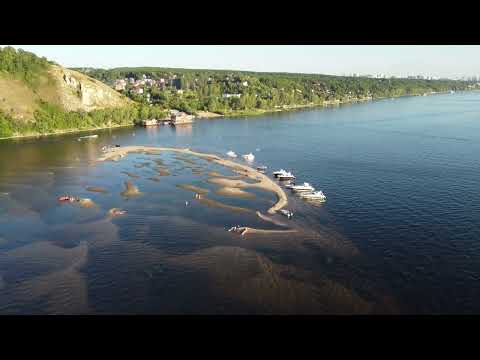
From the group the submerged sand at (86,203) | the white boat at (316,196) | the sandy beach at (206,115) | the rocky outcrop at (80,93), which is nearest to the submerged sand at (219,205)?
the white boat at (316,196)

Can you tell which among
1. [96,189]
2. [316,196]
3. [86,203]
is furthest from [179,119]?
[316,196]

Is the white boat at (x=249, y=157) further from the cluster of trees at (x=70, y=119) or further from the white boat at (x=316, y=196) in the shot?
the cluster of trees at (x=70, y=119)

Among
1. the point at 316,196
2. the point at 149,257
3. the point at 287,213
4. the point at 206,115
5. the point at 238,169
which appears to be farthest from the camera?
the point at 206,115

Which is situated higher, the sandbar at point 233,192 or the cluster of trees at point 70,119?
the cluster of trees at point 70,119

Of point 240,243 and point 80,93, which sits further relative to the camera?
→ point 80,93

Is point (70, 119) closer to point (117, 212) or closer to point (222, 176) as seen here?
point (222, 176)

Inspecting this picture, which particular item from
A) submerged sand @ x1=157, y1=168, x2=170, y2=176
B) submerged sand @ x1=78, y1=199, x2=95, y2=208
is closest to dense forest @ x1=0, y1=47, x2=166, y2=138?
submerged sand @ x1=157, y1=168, x2=170, y2=176

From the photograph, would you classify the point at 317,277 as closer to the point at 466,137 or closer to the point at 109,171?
the point at 109,171

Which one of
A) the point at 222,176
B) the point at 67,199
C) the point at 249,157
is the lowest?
the point at 67,199
